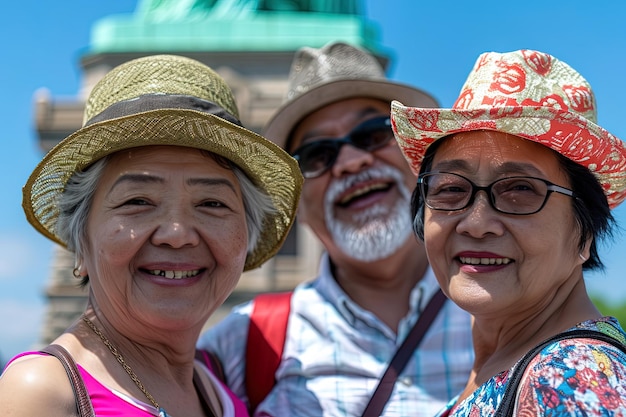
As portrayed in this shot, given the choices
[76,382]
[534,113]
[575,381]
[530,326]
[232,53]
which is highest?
[534,113]

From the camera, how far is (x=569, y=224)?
2098 millimetres

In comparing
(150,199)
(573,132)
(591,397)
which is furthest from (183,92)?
(591,397)

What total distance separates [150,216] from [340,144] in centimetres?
135

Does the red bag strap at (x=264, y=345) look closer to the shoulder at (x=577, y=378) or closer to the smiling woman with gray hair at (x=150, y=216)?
the smiling woman with gray hair at (x=150, y=216)

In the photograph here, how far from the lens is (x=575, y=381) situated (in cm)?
168

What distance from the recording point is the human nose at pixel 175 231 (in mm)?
2260

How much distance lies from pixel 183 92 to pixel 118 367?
2.72 ft

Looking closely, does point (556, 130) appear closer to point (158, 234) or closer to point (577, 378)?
point (577, 378)

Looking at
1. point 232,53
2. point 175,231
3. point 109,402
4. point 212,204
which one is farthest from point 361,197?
point 232,53

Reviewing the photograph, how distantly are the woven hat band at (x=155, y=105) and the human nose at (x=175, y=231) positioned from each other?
0.30 meters

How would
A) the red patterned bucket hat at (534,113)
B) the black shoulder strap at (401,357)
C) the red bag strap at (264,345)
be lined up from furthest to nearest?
1. the red bag strap at (264,345)
2. the black shoulder strap at (401,357)
3. the red patterned bucket hat at (534,113)

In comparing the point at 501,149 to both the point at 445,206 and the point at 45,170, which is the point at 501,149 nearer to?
the point at 445,206

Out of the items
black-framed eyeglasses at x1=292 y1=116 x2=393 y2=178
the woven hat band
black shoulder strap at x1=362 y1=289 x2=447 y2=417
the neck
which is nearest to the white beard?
black-framed eyeglasses at x1=292 y1=116 x2=393 y2=178

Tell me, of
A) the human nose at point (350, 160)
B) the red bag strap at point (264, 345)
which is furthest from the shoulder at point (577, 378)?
the human nose at point (350, 160)
